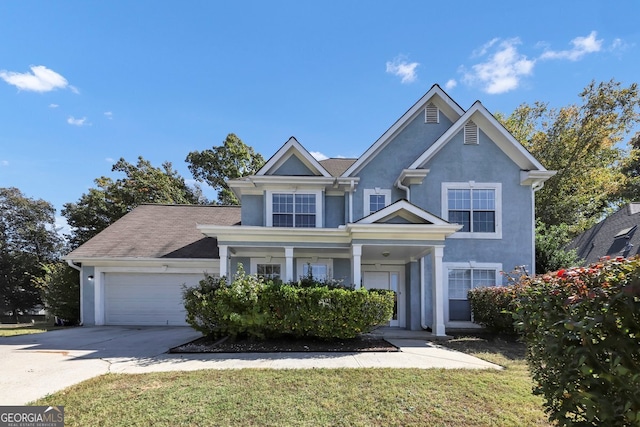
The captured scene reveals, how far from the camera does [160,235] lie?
51.6 ft

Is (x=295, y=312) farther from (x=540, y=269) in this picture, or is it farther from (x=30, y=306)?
(x=30, y=306)

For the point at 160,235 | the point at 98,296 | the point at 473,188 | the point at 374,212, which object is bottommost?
the point at 98,296

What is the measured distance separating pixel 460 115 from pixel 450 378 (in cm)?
1050

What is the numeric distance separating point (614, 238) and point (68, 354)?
22128 millimetres

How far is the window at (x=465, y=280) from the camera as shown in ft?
41.1

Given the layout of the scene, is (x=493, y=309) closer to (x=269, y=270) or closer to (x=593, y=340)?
(x=269, y=270)

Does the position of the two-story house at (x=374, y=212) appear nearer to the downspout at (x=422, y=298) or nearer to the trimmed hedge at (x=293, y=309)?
the downspout at (x=422, y=298)

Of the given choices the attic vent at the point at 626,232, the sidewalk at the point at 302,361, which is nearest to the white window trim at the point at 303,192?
the sidewalk at the point at 302,361

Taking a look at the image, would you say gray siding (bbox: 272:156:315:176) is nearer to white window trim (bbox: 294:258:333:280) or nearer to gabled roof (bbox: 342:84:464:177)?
gabled roof (bbox: 342:84:464:177)

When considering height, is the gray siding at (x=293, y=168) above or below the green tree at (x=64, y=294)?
above

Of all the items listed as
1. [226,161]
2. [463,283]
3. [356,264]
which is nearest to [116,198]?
[226,161]

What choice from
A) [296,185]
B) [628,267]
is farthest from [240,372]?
[296,185]

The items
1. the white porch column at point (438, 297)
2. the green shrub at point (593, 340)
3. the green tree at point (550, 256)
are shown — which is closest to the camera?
the green shrub at point (593, 340)

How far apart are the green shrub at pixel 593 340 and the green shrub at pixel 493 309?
26.4ft
